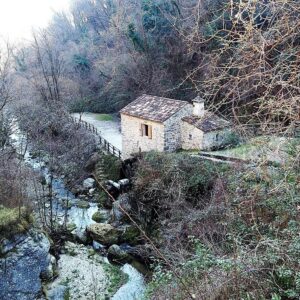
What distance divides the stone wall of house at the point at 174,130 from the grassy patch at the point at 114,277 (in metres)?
6.88

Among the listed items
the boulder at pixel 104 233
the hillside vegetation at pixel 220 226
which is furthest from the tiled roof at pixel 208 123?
the boulder at pixel 104 233

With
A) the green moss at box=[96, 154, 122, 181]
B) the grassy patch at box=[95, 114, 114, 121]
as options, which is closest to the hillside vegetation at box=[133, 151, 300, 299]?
the green moss at box=[96, 154, 122, 181]

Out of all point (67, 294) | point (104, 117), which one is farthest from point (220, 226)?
point (104, 117)

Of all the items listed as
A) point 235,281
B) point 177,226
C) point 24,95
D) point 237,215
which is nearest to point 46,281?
point 177,226

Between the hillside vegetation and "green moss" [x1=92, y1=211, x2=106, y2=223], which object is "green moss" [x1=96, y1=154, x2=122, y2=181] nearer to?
"green moss" [x1=92, y1=211, x2=106, y2=223]

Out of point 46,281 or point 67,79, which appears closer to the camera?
point 46,281

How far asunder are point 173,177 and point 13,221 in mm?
6117

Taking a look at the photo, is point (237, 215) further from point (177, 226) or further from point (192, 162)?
point (192, 162)

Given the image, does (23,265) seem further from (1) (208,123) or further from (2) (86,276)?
(1) (208,123)

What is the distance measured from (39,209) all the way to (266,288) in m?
10.7

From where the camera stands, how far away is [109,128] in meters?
26.9

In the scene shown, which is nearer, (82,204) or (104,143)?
(82,204)

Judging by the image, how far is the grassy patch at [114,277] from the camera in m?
11.2

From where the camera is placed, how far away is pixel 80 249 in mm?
13523
